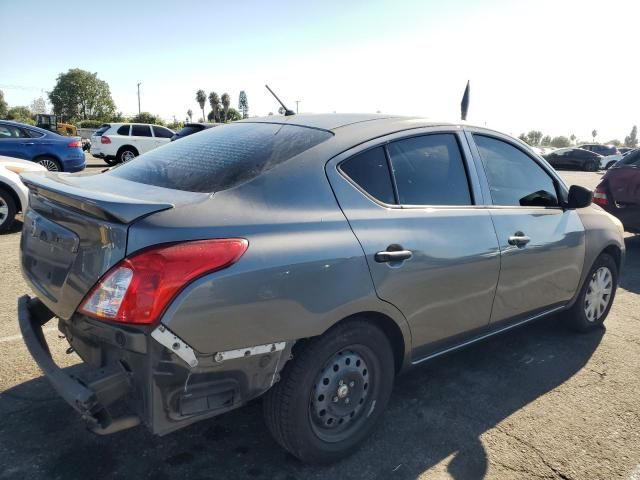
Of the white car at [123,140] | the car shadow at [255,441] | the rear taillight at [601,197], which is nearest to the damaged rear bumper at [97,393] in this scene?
the car shadow at [255,441]

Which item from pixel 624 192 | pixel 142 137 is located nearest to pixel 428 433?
pixel 624 192

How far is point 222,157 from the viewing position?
97.6 inches

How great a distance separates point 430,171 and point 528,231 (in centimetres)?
88

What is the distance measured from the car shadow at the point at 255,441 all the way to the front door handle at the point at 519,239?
3.19 ft

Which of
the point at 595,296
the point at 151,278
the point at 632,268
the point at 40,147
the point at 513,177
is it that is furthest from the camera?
the point at 40,147

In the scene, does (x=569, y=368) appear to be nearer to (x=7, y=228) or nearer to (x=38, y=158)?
(x=7, y=228)

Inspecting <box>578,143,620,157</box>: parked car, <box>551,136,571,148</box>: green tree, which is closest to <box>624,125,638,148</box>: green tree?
<box>551,136,571,148</box>: green tree

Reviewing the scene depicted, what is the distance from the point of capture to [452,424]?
2.83 meters

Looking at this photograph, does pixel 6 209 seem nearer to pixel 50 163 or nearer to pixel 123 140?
Result: pixel 50 163

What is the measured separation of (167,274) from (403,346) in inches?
53.4

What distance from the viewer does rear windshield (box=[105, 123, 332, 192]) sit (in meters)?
2.27

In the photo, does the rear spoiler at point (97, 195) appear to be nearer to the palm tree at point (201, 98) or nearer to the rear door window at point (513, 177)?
the rear door window at point (513, 177)

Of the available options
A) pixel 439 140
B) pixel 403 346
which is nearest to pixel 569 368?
pixel 403 346

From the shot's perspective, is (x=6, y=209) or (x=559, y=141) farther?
(x=559, y=141)
